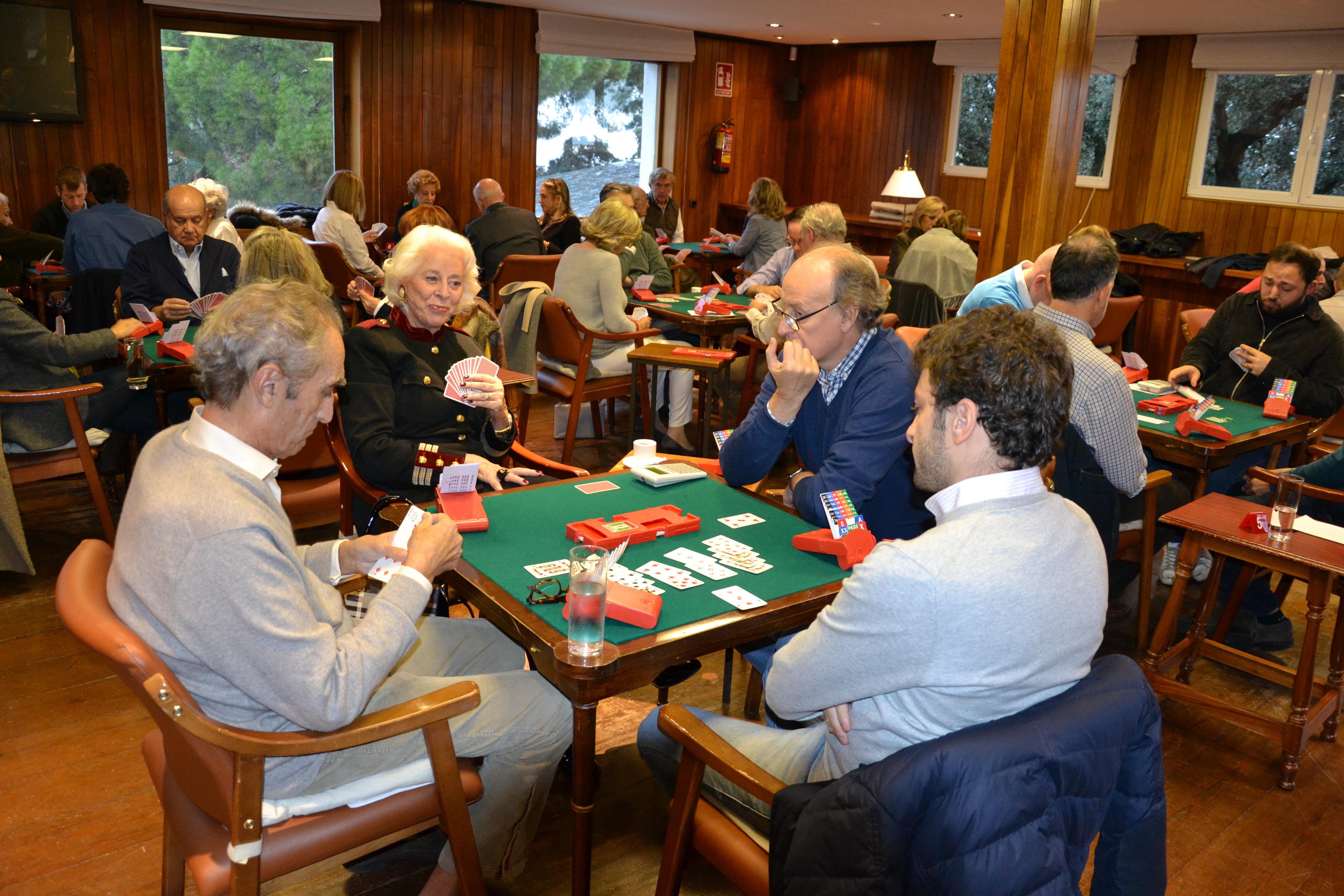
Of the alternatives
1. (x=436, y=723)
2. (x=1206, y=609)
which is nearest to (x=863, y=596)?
(x=436, y=723)

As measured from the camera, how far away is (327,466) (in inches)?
132

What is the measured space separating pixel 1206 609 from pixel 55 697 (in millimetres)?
3616

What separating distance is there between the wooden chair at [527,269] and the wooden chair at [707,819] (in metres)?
4.57

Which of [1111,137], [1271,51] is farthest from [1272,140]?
[1111,137]

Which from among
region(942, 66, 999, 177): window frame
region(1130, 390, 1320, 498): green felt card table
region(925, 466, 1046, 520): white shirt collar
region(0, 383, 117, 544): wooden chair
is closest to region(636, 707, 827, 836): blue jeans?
region(925, 466, 1046, 520): white shirt collar

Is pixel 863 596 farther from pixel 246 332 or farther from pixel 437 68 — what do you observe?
pixel 437 68

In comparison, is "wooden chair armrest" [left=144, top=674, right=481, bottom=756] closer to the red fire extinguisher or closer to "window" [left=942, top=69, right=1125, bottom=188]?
"window" [left=942, top=69, right=1125, bottom=188]

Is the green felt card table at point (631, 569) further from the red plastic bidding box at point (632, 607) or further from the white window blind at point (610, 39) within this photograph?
the white window blind at point (610, 39)

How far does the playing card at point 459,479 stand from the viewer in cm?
228

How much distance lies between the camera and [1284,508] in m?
2.81

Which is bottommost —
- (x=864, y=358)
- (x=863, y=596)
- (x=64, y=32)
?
(x=863, y=596)

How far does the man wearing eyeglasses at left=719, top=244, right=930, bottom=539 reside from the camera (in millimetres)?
2520

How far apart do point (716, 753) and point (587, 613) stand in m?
0.32

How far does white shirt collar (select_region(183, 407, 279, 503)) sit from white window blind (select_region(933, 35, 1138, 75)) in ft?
29.0
